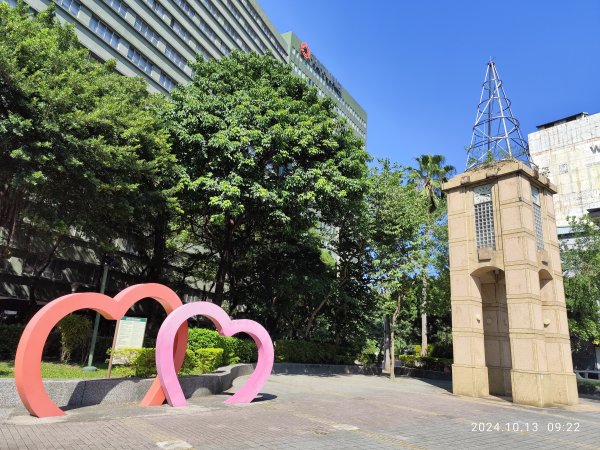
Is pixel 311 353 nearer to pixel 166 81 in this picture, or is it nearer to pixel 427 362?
pixel 427 362

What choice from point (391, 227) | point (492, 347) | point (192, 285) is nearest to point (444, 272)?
point (391, 227)

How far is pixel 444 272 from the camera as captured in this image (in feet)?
87.3

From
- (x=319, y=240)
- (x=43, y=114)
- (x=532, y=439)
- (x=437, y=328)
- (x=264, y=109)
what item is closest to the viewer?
(x=532, y=439)

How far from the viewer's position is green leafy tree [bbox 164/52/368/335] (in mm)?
17953

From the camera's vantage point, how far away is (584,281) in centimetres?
2206

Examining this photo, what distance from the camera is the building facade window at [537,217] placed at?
18219 mm

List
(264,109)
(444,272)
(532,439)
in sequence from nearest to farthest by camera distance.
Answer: (532,439), (264,109), (444,272)

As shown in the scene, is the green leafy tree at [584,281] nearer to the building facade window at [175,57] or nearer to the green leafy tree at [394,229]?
the green leafy tree at [394,229]

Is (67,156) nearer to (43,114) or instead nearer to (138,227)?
(43,114)

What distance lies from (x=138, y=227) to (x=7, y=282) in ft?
37.3

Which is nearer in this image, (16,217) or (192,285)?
(16,217)

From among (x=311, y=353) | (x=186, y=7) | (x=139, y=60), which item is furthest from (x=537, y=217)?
(x=186, y=7)

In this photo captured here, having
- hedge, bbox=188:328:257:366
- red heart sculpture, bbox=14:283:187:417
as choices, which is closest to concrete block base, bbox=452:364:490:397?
hedge, bbox=188:328:257:366

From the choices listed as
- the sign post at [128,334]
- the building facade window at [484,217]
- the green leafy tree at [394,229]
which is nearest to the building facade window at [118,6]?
the green leafy tree at [394,229]
